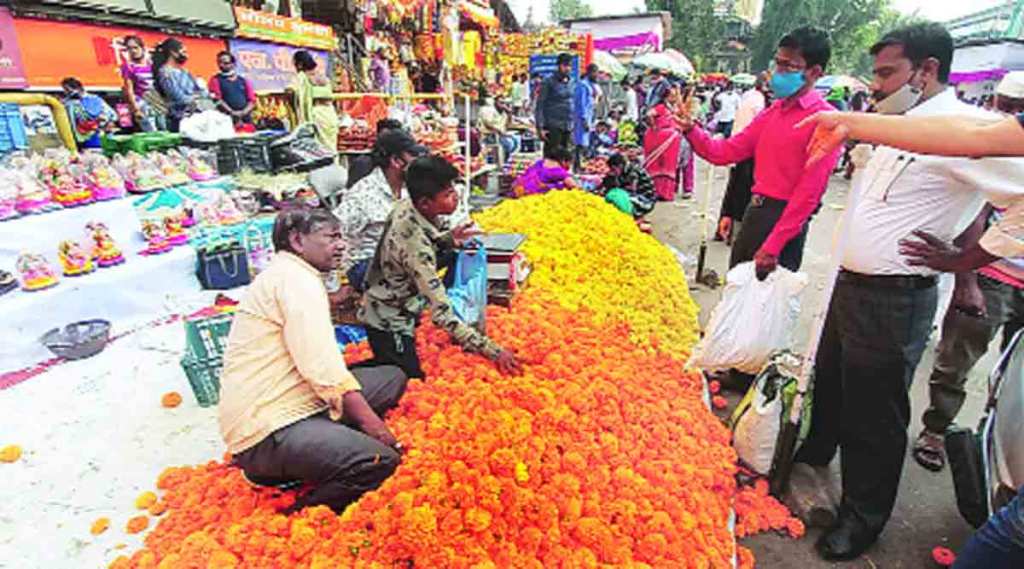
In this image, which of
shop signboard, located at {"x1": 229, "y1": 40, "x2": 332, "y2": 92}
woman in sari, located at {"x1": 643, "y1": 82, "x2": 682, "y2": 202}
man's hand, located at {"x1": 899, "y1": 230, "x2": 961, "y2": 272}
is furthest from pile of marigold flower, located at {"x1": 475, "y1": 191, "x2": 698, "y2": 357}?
shop signboard, located at {"x1": 229, "y1": 40, "x2": 332, "y2": 92}

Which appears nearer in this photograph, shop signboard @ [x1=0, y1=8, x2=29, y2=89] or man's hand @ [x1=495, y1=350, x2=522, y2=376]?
man's hand @ [x1=495, y1=350, x2=522, y2=376]

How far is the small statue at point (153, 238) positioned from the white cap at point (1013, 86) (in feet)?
21.0

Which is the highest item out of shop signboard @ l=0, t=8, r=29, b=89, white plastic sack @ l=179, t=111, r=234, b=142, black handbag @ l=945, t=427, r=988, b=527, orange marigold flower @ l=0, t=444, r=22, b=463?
shop signboard @ l=0, t=8, r=29, b=89

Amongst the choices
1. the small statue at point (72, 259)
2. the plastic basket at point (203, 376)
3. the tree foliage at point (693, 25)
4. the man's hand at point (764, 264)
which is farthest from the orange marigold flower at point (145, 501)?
the tree foliage at point (693, 25)

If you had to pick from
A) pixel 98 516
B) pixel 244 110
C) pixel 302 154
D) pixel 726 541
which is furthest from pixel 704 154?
pixel 244 110

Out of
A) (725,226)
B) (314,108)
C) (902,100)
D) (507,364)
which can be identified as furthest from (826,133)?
(314,108)

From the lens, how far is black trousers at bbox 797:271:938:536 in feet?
7.39

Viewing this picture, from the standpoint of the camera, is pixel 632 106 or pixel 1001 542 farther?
pixel 632 106

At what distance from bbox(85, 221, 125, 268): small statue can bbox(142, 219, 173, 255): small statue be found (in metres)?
0.31

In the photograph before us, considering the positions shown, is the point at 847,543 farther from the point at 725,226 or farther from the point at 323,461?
the point at 725,226

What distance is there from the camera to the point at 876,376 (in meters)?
2.31

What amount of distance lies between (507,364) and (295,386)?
1.01 metres

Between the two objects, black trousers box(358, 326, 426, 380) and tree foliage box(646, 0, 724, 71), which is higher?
tree foliage box(646, 0, 724, 71)

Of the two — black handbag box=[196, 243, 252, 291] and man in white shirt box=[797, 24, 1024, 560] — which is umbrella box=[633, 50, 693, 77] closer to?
black handbag box=[196, 243, 252, 291]
